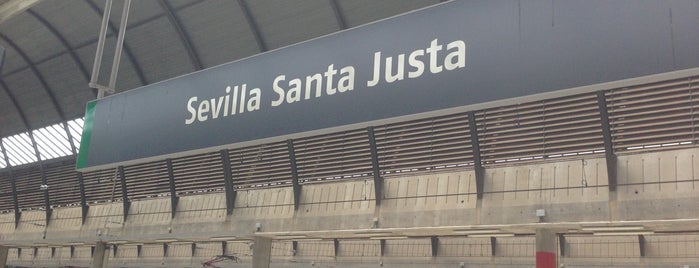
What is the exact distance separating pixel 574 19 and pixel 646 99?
14145 millimetres

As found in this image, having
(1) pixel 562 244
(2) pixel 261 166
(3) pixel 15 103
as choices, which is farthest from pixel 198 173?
(1) pixel 562 244

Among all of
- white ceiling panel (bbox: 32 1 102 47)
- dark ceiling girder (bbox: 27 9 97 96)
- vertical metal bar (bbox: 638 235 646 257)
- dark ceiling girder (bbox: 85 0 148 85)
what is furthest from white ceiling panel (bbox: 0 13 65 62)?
vertical metal bar (bbox: 638 235 646 257)

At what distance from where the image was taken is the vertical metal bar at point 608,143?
18047 mm

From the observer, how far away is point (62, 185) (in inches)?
1454

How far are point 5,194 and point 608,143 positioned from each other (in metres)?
40.7

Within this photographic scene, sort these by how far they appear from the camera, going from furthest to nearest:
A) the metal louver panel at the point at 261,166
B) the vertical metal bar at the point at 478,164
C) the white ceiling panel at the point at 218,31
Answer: the metal louver panel at the point at 261,166, the white ceiling panel at the point at 218,31, the vertical metal bar at the point at 478,164

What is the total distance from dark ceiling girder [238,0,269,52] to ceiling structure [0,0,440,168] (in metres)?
0.04

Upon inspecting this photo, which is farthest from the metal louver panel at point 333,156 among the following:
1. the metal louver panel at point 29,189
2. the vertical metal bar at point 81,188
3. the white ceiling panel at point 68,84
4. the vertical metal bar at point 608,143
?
the metal louver panel at point 29,189

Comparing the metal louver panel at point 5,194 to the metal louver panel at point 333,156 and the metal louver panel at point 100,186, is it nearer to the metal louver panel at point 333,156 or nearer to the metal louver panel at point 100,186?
the metal louver panel at point 100,186

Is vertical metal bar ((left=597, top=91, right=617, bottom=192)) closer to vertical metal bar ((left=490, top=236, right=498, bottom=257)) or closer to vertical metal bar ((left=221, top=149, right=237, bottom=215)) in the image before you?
vertical metal bar ((left=490, top=236, right=498, bottom=257))

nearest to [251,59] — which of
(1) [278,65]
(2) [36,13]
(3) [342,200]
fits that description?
(1) [278,65]

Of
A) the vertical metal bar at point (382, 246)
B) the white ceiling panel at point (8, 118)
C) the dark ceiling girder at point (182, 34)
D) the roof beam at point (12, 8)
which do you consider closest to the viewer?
the roof beam at point (12, 8)

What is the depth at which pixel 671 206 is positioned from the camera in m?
16.9

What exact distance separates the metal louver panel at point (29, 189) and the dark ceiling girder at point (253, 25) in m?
23.0
